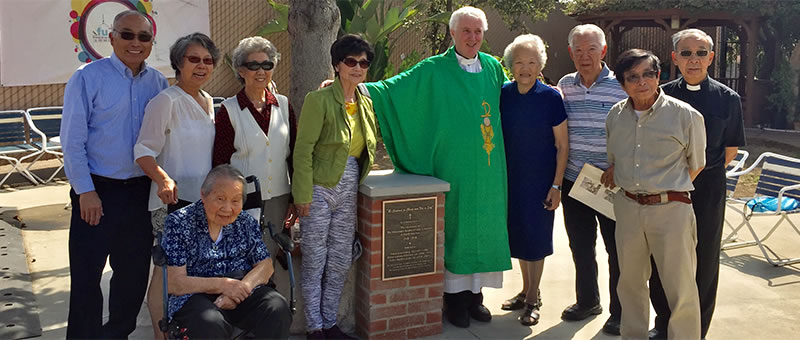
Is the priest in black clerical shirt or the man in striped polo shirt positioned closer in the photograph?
the priest in black clerical shirt

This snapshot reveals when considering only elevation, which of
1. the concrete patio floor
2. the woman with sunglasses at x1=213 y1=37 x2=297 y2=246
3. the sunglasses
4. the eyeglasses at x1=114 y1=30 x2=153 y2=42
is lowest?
the concrete patio floor

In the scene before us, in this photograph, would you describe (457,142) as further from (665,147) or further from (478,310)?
(665,147)

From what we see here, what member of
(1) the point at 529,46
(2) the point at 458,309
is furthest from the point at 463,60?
(2) the point at 458,309

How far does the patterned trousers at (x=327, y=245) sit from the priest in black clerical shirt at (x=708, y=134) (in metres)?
1.93

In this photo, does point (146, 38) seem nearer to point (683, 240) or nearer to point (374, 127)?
point (374, 127)

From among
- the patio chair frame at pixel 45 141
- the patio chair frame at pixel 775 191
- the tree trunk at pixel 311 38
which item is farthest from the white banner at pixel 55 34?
the patio chair frame at pixel 775 191

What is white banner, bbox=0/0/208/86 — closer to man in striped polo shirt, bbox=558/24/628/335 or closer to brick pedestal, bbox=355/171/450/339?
brick pedestal, bbox=355/171/450/339

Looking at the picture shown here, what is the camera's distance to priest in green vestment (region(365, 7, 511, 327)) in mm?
4512

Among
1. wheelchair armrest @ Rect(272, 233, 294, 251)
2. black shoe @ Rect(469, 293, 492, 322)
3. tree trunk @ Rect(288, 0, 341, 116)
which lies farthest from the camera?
tree trunk @ Rect(288, 0, 341, 116)

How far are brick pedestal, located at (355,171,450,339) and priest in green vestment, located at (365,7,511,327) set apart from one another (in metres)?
0.15

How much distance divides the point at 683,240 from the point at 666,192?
0.27 m

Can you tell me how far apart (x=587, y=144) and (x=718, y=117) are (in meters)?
0.75

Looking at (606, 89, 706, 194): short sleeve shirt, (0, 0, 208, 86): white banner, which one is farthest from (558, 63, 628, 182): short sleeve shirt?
(0, 0, 208, 86): white banner

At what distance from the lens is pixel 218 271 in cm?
362
